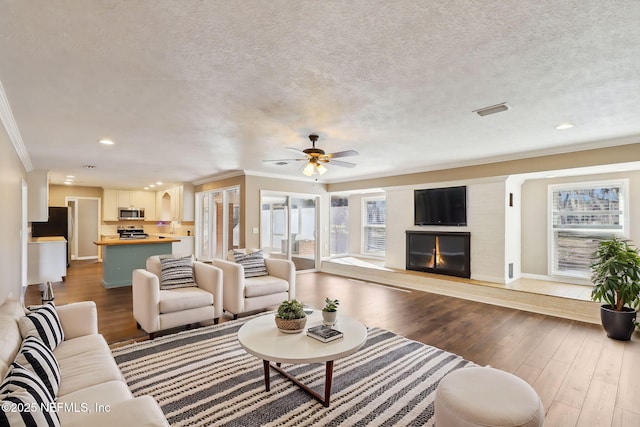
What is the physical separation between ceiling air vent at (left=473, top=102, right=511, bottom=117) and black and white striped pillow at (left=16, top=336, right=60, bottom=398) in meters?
3.80

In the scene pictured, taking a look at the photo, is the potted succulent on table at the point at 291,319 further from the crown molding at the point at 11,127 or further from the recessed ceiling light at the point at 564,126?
the recessed ceiling light at the point at 564,126

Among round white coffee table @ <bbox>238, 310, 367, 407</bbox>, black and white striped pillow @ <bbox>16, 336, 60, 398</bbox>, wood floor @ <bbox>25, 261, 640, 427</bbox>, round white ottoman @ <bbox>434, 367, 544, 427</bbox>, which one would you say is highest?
black and white striped pillow @ <bbox>16, 336, 60, 398</bbox>

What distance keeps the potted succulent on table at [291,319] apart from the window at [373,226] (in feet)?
19.7

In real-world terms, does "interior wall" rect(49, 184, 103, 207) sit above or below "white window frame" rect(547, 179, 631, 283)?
above

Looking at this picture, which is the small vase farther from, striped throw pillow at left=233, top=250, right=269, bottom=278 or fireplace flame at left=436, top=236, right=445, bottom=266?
fireplace flame at left=436, top=236, right=445, bottom=266

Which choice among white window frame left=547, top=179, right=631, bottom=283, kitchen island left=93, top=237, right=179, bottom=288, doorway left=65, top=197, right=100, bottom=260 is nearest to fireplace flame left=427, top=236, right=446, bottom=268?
white window frame left=547, top=179, right=631, bottom=283

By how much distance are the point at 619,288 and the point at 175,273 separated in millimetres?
5404

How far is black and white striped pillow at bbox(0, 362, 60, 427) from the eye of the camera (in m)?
1.01

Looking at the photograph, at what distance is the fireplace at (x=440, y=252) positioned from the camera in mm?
5715

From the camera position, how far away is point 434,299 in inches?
205

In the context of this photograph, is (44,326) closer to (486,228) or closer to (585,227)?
(486,228)

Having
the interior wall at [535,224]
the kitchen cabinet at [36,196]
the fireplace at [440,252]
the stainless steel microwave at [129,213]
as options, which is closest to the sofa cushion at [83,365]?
the fireplace at [440,252]

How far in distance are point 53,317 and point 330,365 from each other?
2.03 m

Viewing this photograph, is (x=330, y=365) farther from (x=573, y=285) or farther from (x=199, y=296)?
(x=573, y=285)
